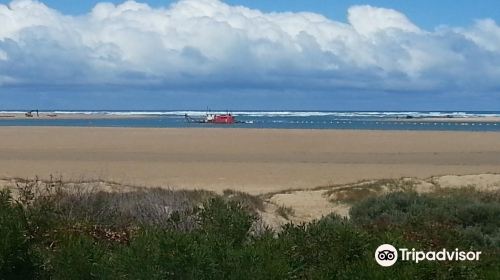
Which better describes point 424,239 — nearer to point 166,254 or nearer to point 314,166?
point 166,254

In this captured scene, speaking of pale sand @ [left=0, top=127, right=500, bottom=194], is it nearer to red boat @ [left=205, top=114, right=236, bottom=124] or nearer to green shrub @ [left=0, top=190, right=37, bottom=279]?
green shrub @ [left=0, top=190, right=37, bottom=279]

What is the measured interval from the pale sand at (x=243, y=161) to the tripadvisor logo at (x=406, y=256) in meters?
13.1


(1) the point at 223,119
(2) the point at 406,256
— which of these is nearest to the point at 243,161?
(2) the point at 406,256

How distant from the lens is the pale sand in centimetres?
2238

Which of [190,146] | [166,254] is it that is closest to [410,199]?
[166,254]

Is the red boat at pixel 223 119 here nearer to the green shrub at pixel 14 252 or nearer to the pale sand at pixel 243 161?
the pale sand at pixel 243 161

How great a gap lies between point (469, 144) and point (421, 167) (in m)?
15.9

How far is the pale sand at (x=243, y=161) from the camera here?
22375mm

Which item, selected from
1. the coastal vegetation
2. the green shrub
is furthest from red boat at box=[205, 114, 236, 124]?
the green shrub

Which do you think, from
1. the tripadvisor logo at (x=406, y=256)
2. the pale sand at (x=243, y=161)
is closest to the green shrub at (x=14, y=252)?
the tripadvisor logo at (x=406, y=256)

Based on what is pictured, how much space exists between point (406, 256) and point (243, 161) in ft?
79.7

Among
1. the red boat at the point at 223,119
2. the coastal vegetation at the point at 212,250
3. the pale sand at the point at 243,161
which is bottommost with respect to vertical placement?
the pale sand at the point at 243,161

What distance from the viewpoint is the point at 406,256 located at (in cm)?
504

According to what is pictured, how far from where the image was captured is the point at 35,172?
24.3 m
